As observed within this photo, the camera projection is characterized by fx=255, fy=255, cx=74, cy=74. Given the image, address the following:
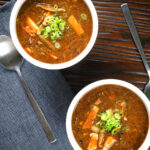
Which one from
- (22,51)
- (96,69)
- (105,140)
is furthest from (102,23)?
(105,140)

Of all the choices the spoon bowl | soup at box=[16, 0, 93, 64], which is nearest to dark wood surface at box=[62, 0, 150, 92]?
soup at box=[16, 0, 93, 64]

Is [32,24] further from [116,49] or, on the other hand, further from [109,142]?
[109,142]

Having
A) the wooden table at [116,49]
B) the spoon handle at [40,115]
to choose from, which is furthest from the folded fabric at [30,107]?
the wooden table at [116,49]

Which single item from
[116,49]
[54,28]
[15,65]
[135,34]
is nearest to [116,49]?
[116,49]

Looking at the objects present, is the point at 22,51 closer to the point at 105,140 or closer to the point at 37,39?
the point at 37,39

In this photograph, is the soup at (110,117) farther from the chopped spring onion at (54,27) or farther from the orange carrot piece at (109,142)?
the chopped spring onion at (54,27)

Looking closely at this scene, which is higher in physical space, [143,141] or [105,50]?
[105,50]

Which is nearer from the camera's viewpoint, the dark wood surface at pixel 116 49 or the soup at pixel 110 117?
the soup at pixel 110 117

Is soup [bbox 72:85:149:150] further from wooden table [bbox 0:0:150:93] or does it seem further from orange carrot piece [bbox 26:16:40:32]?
orange carrot piece [bbox 26:16:40:32]

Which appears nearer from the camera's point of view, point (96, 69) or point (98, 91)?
point (98, 91)
